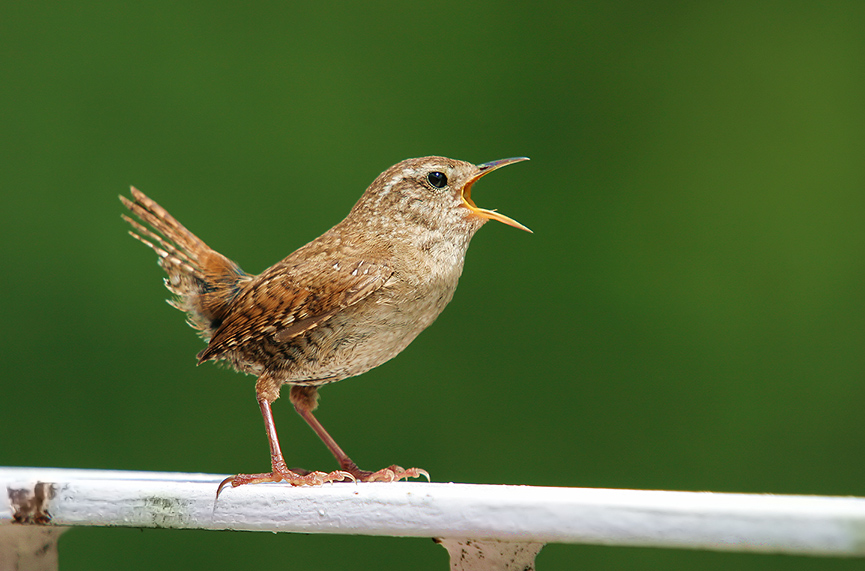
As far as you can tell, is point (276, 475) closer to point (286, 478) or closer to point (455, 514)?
point (286, 478)

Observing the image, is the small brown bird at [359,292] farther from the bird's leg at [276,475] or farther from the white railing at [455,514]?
the white railing at [455,514]

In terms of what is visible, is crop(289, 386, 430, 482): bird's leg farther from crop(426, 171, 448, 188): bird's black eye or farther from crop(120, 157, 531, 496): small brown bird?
crop(426, 171, 448, 188): bird's black eye

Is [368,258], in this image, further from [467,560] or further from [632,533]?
[632,533]

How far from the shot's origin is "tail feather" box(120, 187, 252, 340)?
5.80 ft

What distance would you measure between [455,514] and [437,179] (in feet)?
2.41

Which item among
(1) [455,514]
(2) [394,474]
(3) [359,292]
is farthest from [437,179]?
(1) [455,514]

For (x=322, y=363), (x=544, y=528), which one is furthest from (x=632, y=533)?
(x=322, y=363)

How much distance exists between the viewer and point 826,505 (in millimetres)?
906

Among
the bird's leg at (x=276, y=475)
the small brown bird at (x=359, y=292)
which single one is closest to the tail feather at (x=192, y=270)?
the small brown bird at (x=359, y=292)

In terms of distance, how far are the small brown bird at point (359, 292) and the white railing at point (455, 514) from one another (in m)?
0.16

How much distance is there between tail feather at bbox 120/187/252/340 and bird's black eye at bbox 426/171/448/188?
48cm

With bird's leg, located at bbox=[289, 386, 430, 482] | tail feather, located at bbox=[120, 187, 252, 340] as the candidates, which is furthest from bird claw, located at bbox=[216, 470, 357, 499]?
tail feather, located at bbox=[120, 187, 252, 340]

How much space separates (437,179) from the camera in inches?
62.4

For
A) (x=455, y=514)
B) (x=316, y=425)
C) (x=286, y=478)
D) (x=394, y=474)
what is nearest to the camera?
(x=455, y=514)
